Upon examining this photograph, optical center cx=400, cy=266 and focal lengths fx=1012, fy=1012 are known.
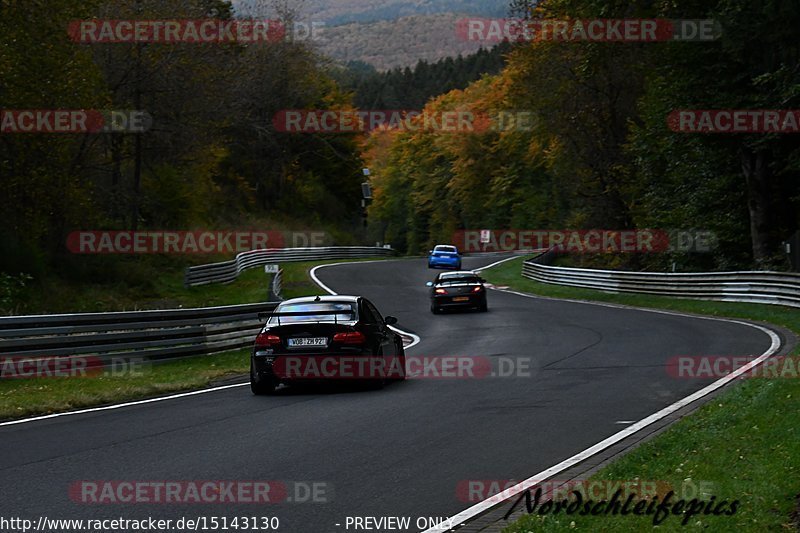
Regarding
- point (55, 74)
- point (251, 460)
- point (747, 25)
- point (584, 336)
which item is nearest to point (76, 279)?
point (55, 74)

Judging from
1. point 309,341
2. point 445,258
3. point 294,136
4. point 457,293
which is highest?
point 294,136

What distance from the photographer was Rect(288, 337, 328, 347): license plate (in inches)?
561

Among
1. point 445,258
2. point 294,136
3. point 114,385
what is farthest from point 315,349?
point 294,136

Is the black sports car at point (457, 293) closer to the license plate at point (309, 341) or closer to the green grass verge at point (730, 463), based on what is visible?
the license plate at point (309, 341)

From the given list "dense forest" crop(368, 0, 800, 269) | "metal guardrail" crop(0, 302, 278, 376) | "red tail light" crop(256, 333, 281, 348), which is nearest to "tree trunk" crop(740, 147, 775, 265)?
"dense forest" crop(368, 0, 800, 269)

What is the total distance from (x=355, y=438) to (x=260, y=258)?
4961 centimetres

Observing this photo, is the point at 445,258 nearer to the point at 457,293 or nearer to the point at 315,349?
the point at 457,293

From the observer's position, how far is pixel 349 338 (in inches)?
564

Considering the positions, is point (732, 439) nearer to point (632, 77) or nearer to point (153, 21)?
point (153, 21)

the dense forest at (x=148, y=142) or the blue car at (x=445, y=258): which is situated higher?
the dense forest at (x=148, y=142)

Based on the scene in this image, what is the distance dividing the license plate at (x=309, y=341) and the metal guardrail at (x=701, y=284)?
17388mm

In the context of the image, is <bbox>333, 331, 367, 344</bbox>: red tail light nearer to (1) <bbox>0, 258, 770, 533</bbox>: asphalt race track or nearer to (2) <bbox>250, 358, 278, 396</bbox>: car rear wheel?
(1) <bbox>0, 258, 770, 533</bbox>: asphalt race track

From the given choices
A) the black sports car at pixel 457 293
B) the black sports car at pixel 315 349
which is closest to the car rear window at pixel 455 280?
the black sports car at pixel 457 293

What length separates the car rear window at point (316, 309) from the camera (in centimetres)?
1449
